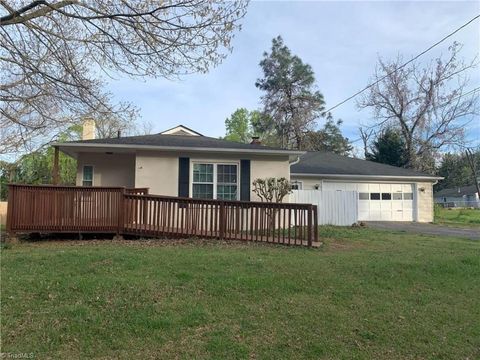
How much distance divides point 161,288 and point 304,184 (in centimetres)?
1639

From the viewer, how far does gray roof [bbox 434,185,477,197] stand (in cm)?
6791

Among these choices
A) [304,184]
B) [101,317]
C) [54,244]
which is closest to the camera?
[101,317]

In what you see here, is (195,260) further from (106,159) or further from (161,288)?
(106,159)

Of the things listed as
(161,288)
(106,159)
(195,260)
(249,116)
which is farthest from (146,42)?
(249,116)

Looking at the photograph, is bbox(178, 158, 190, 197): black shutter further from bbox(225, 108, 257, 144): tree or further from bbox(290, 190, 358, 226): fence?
bbox(225, 108, 257, 144): tree

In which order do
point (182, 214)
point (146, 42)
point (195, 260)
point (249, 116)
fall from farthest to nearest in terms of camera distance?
point (249, 116) → point (182, 214) → point (146, 42) → point (195, 260)

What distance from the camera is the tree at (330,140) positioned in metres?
39.6

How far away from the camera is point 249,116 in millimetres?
54438

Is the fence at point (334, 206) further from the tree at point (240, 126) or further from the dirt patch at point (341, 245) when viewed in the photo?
the tree at point (240, 126)

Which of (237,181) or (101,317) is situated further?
(237,181)

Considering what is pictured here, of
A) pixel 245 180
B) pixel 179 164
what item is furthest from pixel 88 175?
pixel 245 180

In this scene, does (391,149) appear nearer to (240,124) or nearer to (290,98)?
(290,98)

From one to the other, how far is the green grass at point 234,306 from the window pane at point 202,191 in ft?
17.2

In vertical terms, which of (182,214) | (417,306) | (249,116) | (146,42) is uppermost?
(249,116)
